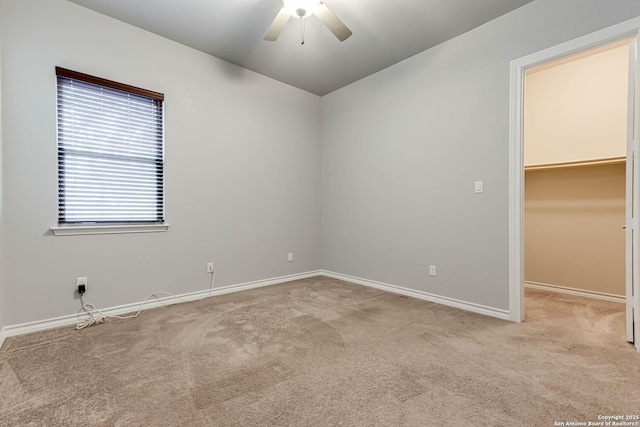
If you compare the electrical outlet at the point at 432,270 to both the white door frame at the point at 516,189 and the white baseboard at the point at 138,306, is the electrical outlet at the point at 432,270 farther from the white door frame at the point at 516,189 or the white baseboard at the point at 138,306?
the white baseboard at the point at 138,306

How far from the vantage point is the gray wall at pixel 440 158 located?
104 inches

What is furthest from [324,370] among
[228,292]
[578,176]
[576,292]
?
[578,176]

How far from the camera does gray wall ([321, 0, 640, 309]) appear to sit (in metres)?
2.64

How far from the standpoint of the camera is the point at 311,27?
2871mm

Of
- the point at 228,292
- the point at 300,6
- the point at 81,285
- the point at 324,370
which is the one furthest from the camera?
the point at 228,292

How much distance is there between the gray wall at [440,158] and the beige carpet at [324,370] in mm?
683

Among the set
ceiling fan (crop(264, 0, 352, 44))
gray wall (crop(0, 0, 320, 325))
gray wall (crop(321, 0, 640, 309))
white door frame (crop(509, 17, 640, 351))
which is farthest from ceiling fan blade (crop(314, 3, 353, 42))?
gray wall (crop(0, 0, 320, 325))

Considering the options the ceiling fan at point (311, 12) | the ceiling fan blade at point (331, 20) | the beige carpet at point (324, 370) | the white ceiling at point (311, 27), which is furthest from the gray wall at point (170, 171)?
the ceiling fan blade at point (331, 20)

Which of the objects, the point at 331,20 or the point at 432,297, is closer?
the point at 331,20

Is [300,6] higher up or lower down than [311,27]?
lower down

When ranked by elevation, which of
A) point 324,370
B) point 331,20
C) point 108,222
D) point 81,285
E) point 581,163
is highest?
point 331,20

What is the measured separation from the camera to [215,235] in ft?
11.4

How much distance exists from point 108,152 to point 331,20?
2.36 m

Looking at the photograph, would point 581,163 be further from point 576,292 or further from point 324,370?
point 324,370
